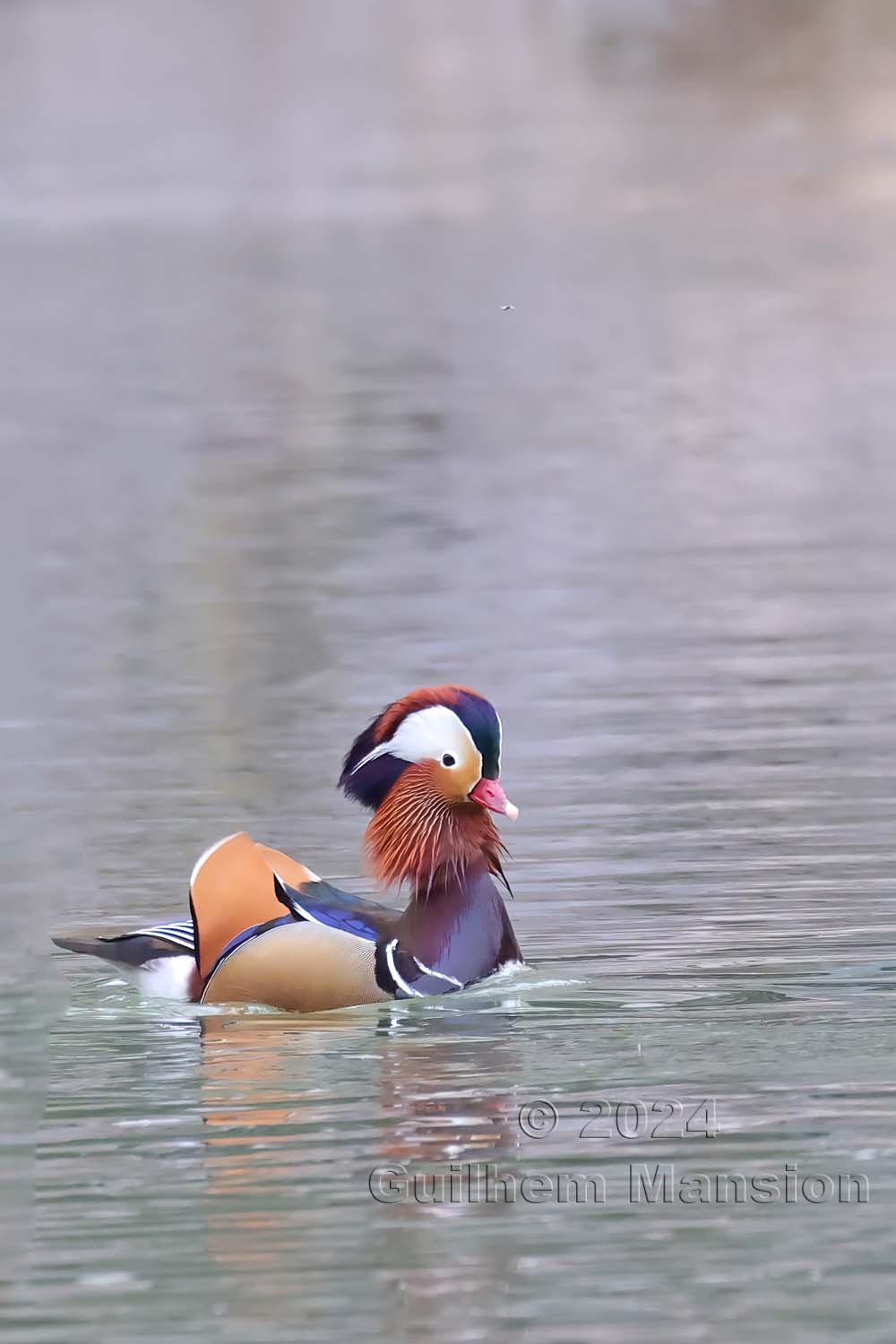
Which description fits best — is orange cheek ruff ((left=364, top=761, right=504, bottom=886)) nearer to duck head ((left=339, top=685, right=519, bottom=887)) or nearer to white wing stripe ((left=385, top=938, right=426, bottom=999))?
duck head ((left=339, top=685, right=519, bottom=887))

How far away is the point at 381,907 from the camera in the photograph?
842 cm

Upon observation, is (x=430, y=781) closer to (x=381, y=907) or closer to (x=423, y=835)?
(x=423, y=835)

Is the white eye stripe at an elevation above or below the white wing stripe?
above

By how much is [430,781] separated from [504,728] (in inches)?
132

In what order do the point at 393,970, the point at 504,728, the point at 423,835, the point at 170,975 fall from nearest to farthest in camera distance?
the point at 393,970, the point at 170,975, the point at 423,835, the point at 504,728

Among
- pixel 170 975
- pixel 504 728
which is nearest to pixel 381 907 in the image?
pixel 170 975

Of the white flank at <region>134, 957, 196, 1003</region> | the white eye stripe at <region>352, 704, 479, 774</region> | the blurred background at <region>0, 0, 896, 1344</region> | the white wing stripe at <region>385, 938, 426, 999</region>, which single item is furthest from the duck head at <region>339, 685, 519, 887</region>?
the white flank at <region>134, 957, 196, 1003</region>

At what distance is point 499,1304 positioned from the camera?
597 cm

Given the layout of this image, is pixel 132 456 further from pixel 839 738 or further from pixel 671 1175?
pixel 671 1175

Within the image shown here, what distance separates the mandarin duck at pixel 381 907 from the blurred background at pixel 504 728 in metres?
0.12

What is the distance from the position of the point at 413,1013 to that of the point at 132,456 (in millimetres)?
14666

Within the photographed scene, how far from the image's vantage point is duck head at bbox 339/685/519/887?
8273mm

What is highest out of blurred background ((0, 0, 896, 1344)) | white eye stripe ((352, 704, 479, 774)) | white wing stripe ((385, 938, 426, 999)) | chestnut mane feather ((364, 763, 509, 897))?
white eye stripe ((352, 704, 479, 774))

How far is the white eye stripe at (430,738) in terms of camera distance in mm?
8273
